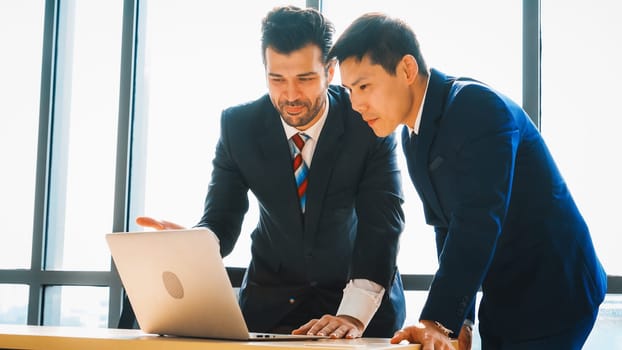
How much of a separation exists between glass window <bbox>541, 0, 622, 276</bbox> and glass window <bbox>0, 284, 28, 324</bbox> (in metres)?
2.88

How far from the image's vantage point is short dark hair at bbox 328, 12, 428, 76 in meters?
1.89

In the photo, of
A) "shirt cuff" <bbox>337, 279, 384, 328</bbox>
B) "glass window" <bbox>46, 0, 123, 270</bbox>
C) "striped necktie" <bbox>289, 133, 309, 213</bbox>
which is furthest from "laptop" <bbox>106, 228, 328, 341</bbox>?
"glass window" <bbox>46, 0, 123, 270</bbox>

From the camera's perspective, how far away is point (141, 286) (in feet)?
5.91

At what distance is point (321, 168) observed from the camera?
2328 mm

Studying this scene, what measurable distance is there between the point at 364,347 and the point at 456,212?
0.40 metres

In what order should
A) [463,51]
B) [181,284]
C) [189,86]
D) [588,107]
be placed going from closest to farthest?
1. [181,284]
2. [588,107]
3. [463,51]
4. [189,86]

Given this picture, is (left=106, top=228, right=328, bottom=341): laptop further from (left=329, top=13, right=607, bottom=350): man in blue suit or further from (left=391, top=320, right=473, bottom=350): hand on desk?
(left=329, top=13, right=607, bottom=350): man in blue suit

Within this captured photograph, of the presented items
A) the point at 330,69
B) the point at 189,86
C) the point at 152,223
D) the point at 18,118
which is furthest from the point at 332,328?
the point at 18,118

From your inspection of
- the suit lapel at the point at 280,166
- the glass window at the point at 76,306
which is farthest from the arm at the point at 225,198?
the glass window at the point at 76,306

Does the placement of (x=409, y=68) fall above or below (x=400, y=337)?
above

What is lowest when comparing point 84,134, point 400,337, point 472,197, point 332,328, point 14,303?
point 14,303

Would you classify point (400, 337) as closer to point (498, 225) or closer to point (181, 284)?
point (498, 225)

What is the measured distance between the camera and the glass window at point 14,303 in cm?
433

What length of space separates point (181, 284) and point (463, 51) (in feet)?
7.15
